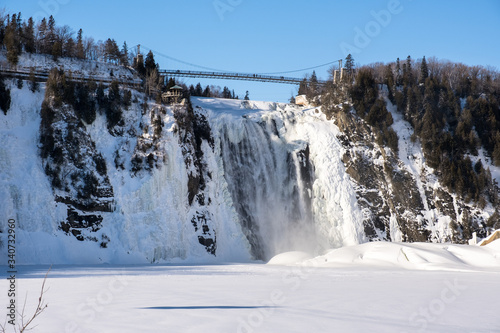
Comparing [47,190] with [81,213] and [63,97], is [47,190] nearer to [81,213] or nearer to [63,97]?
[81,213]

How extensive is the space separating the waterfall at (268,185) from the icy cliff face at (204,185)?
9cm

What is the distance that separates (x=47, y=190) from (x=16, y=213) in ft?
8.74

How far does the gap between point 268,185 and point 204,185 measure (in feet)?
19.6

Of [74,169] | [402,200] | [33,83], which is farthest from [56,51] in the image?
[402,200]

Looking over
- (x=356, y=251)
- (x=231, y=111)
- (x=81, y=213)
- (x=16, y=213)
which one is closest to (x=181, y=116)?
(x=231, y=111)

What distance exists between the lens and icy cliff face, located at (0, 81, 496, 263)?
37.8 metres

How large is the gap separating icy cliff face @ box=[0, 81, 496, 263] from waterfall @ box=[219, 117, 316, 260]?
0.09 m

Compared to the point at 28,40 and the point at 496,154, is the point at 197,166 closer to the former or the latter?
the point at 28,40

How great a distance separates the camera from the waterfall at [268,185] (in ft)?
145

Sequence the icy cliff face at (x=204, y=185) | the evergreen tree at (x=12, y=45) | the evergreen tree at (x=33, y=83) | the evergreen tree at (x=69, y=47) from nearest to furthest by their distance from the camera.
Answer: the icy cliff face at (x=204, y=185)
the evergreen tree at (x=33, y=83)
the evergreen tree at (x=12, y=45)
the evergreen tree at (x=69, y=47)

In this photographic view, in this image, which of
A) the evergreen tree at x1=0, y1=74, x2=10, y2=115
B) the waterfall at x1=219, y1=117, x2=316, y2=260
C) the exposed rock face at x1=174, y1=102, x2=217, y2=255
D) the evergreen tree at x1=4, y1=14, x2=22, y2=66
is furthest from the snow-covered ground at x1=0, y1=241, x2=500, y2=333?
the evergreen tree at x1=4, y1=14, x2=22, y2=66

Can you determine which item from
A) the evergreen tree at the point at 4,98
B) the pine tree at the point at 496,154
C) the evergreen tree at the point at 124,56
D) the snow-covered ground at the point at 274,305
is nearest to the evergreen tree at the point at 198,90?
the evergreen tree at the point at 124,56

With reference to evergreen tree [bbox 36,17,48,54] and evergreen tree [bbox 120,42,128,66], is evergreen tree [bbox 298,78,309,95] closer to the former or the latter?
evergreen tree [bbox 120,42,128,66]

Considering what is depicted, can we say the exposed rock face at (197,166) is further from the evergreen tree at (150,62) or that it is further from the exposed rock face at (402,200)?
the exposed rock face at (402,200)
